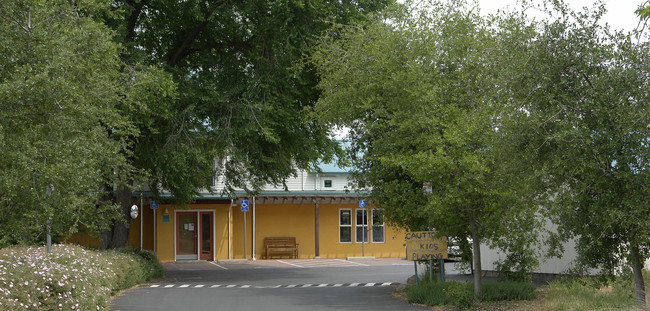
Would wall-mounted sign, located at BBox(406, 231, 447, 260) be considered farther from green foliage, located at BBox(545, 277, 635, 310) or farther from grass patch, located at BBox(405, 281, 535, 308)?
green foliage, located at BBox(545, 277, 635, 310)

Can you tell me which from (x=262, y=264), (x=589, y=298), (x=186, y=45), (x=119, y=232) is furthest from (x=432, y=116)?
(x=262, y=264)

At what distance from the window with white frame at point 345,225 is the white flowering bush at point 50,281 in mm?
21872

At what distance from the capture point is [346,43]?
18516mm

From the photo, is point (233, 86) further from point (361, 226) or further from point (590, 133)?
point (361, 226)

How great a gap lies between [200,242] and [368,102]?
66.8ft

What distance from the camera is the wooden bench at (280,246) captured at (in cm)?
3544

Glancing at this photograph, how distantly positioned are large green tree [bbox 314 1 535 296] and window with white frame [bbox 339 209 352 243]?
1797 centimetres

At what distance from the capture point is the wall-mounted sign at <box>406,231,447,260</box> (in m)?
16.2

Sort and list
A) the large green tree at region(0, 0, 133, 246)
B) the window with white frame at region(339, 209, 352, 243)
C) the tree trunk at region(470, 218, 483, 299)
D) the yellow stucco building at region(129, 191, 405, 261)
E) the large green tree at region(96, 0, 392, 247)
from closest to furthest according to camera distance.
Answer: the large green tree at region(0, 0, 133, 246) < the tree trunk at region(470, 218, 483, 299) < the large green tree at region(96, 0, 392, 247) < the yellow stucco building at region(129, 191, 405, 261) < the window with white frame at region(339, 209, 352, 243)

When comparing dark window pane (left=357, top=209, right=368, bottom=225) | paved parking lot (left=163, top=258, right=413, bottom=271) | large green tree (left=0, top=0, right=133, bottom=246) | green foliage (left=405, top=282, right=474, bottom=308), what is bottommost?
paved parking lot (left=163, top=258, right=413, bottom=271)

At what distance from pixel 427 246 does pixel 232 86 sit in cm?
860

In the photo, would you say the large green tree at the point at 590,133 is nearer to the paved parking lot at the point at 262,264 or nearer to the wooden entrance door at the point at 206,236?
the paved parking lot at the point at 262,264

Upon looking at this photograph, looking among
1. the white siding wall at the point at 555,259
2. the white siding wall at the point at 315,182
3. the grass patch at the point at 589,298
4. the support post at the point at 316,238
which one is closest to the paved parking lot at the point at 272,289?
the grass patch at the point at 589,298

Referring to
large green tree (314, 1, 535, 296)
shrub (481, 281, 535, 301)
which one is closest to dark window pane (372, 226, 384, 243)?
large green tree (314, 1, 535, 296)
